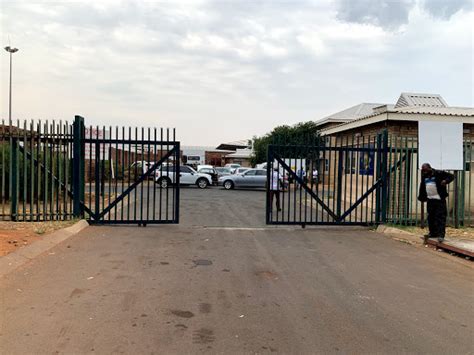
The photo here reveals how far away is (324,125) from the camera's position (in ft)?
103

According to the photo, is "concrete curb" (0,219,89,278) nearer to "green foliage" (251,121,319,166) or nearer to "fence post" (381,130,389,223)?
"green foliage" (251,121,319,166)

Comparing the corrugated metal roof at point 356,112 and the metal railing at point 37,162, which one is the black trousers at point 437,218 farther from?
the corrugated metal roof at point 356,112

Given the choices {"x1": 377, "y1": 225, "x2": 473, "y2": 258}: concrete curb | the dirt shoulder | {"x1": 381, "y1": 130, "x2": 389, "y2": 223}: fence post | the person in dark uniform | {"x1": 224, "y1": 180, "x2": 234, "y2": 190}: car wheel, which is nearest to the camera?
the dirt shoulder

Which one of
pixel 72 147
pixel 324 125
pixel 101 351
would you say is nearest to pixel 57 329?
pixel 101 351

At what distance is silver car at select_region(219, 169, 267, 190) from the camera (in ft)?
95.1

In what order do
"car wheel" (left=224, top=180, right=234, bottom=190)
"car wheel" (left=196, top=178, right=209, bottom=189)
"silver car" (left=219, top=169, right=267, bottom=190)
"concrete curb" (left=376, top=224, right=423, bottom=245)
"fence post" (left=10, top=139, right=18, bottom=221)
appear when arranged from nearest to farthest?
"concrete curb" (left=376, top=224, right=423, bottom=245), "fence post" (left=10, top=139, right=18, bottom=221), "silver car" (left=219, top=169, right=267, bottom=190), "car wheel" (left=224, top=180, right=234, bottom=190), "car wheel" (left=196, top=178, right=209, bottom=189)

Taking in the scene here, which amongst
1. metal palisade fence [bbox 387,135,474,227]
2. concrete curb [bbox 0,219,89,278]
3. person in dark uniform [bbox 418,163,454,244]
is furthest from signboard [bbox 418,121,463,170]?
concrete curb [bbox 0,219,89,278]

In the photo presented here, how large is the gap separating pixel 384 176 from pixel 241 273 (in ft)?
20.5

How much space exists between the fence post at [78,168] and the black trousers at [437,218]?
8099 millimetres

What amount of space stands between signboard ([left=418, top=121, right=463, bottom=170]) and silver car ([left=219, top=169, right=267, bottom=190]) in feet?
60.0

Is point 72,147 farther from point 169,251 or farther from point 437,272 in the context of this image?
Result: point 437,272

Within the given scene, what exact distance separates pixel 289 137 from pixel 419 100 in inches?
542

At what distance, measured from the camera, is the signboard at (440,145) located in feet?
35.1

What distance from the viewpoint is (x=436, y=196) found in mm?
9422
